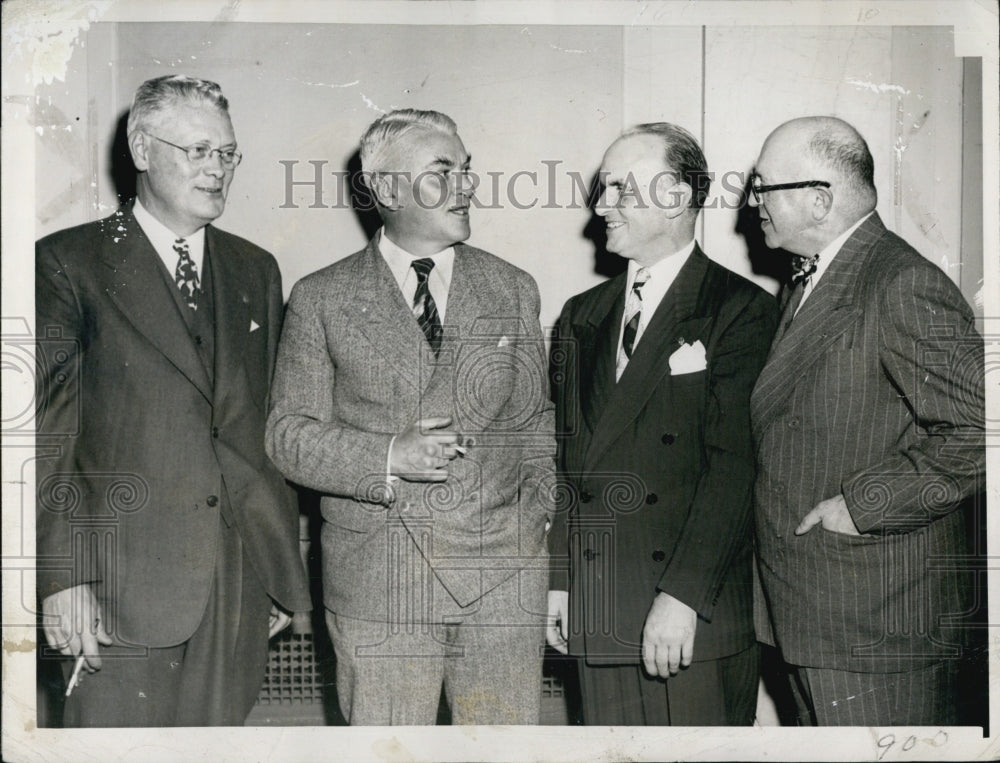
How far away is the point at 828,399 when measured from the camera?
100 inches

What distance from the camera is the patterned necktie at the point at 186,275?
263cm

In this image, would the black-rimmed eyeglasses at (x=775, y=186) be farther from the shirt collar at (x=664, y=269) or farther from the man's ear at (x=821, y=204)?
the shirt collar at (x=664, y=269)

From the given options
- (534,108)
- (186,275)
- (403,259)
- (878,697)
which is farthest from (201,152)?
(878,697)

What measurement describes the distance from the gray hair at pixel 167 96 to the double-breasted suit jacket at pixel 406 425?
551 millimetres

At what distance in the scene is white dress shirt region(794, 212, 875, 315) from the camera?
8.58 feet

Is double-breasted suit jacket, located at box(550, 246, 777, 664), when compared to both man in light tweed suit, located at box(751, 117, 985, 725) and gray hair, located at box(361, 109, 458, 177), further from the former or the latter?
gray hair, located at box(361, 109, 458, 177)

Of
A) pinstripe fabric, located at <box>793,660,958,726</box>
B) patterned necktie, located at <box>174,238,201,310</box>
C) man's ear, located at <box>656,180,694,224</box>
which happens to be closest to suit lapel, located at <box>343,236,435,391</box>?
patterned necktie, located at <box>174,238,201,310</box>

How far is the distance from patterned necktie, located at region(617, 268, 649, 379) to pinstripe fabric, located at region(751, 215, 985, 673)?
0.34 meters

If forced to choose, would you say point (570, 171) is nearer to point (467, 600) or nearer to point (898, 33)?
point (898, 33)

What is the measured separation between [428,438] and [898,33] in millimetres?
1701

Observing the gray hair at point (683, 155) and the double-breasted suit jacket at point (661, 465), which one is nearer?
the double-breasted suit jacket at point (661, 465)

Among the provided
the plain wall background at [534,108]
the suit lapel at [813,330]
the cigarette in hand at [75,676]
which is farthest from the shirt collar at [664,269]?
the cigarette in hand at [75,676]

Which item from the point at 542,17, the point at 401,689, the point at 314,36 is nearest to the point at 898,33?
the point at 542,17

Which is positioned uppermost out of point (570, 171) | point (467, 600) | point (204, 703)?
point (570, 171)
